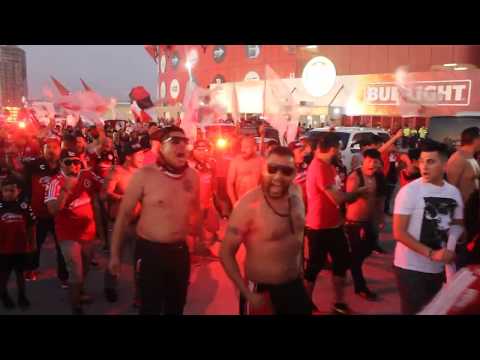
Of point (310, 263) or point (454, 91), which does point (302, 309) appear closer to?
point (310, 263)

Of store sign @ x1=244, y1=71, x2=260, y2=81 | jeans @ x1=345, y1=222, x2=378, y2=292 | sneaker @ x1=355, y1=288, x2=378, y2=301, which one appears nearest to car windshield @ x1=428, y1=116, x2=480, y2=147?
jeans @ x1=345, y1=222, x2=378, y2=292

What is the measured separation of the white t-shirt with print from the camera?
3357 millimetres

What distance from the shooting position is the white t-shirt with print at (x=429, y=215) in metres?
3.36

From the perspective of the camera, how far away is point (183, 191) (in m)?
3.62

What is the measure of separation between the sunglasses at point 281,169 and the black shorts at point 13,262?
3.26 meters

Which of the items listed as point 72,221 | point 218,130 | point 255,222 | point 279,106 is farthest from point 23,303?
point 218,130

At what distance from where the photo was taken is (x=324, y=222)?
4.50 meters

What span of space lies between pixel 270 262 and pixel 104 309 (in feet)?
8.68

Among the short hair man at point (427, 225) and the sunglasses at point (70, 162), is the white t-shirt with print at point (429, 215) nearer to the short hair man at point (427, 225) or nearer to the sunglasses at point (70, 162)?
the short hair man at point (427, 225)

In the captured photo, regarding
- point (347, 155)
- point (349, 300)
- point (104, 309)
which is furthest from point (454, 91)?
point (104, 309)

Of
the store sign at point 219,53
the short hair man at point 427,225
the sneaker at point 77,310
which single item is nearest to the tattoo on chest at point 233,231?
the short hair man at point 427,225

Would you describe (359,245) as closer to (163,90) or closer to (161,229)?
(161,229)

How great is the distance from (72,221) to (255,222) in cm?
229

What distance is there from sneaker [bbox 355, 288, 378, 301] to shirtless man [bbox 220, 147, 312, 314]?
2259 millimetres
